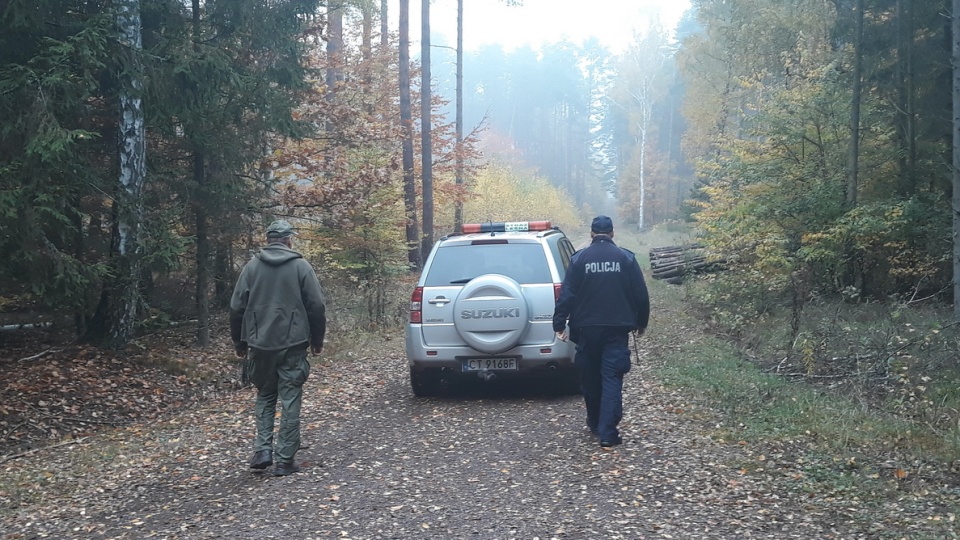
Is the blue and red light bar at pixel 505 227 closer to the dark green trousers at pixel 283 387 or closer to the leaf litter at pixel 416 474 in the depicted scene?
the leaf litter at pixel 416 474

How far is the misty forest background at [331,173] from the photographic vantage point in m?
9.45

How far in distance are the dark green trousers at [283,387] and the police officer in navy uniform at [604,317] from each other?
2.40m

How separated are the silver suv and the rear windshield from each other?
10 millimetres

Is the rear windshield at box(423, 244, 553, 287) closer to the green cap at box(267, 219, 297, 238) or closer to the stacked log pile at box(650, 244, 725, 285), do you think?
the green cap at box(267, 219, 297, 238)

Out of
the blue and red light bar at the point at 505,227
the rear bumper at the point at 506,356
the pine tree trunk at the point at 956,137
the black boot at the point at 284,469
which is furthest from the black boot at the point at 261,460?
the pine tree trunk at the point at 956,137

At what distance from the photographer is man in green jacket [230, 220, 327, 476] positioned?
6590mm

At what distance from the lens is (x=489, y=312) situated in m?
8.59

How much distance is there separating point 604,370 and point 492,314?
1790 mm

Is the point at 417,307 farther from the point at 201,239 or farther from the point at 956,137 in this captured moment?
the point at 956,137

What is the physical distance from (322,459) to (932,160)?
43.6ft

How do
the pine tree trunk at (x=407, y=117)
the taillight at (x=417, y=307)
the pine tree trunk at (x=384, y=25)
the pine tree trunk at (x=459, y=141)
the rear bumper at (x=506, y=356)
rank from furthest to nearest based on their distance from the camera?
the pine tree trunk at (x=459, y=141), the pine tree trunk at (x=384, y=25), the pine tree trunk at (x=407, y=117), the taillight at (x=417, y=307), the rear bumper at (x=506, y=356)

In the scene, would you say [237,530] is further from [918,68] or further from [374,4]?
[374,4]

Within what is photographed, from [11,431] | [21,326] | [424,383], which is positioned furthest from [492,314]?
[21,326]

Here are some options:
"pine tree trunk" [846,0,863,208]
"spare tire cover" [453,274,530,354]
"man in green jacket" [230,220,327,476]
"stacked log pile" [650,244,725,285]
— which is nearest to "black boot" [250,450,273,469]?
"man in green jacket" [230,220,327,476]
